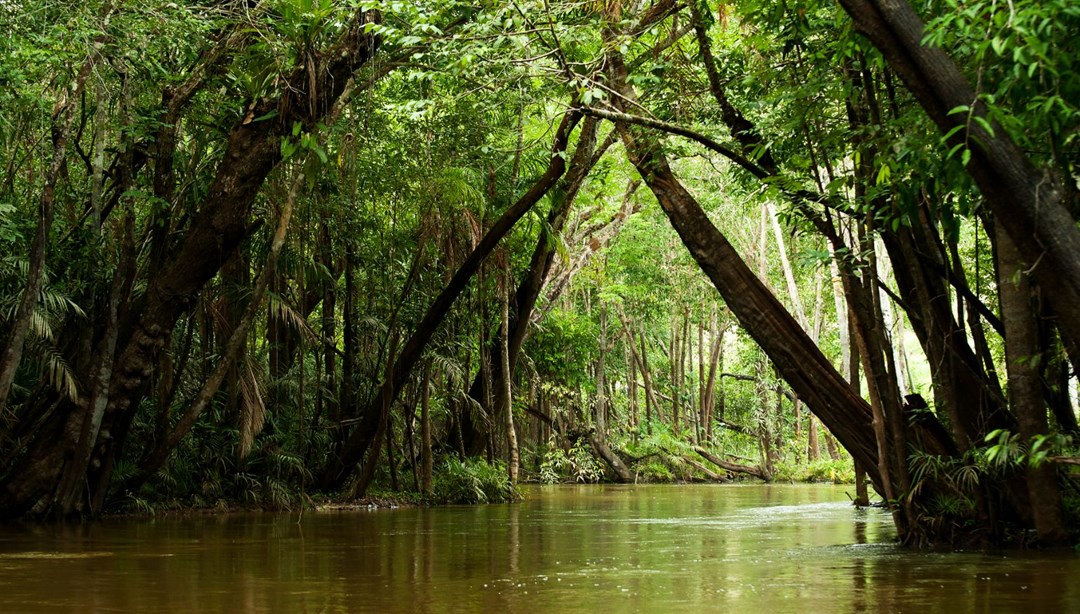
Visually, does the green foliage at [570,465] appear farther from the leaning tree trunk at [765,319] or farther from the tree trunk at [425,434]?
the leaning tree trunk at [765,319]

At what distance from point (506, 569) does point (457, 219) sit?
9.49 metres

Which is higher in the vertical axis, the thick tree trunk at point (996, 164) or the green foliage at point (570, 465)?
the thick tree trunk at point (996, 164)

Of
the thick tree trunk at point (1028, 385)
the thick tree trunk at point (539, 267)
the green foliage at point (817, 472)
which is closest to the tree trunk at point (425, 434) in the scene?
the thick tree trunk at point (539, 267)

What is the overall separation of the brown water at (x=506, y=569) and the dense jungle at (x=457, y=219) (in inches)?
32.6

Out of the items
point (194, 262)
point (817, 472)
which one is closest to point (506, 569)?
point (194, 262)

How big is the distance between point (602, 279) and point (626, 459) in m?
5.70

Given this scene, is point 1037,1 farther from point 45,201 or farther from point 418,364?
point 418,364

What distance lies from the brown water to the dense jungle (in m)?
0.83

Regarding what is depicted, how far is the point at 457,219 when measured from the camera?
1565 cm

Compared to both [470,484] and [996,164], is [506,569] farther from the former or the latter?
[470,484]

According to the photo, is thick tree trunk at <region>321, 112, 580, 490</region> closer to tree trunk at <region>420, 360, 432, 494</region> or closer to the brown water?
tree trunk at <region>420, 360, 432, 494</region>

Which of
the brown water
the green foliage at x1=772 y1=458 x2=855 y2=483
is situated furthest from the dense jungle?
the green foliage at x1=772 y1=458 x2=855 y2=483

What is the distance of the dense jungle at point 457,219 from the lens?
6371mm

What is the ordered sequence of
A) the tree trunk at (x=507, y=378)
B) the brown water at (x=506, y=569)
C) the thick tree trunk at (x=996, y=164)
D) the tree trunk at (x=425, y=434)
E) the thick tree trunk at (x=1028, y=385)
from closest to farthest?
the thick tree trunk at (x=996, y=164) → the brown water at (x=506, y=569) → the thick tree trunk at (x=1028, y=385) → the tree trunk at (x=425, y=434) → the tree trunk at (x=507, y=378)
